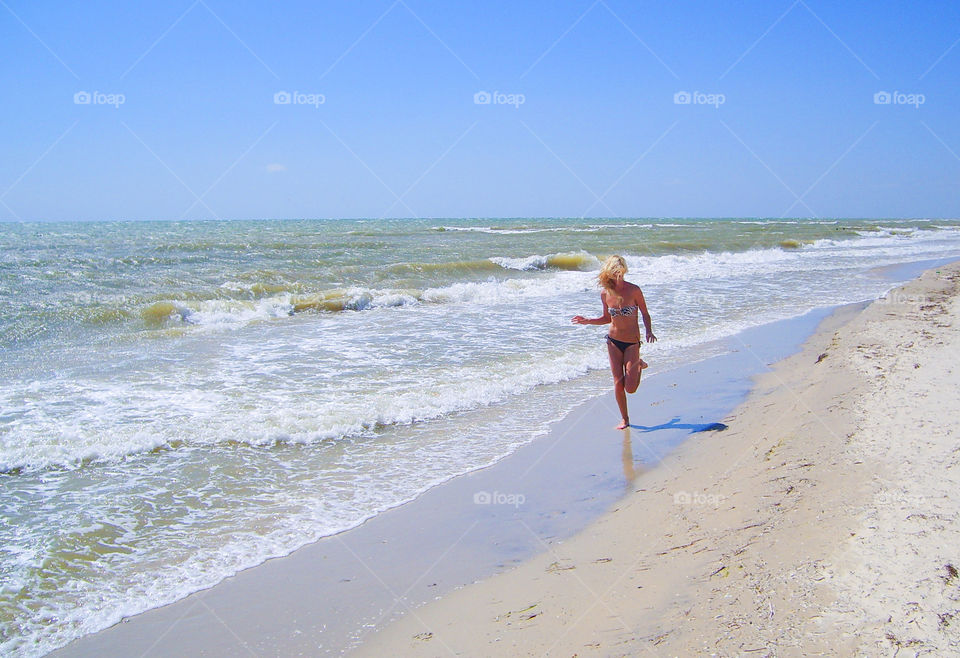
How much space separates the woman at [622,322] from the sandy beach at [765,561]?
0.95 meters

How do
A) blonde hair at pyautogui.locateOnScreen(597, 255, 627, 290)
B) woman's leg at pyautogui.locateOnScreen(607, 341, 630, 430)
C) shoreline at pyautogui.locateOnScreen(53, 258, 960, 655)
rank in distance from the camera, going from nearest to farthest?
shoreline at pyautogui.locateOnScreen(53, 258, 960, 655) → blonde hair at pyautogui.locateOnScreen(597, 255, 627, 290) → woman's leg at pyautogui.locateOnScreen(607, 341, 630, 430)

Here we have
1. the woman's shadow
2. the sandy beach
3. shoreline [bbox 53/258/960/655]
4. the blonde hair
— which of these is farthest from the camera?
the woman's shadow

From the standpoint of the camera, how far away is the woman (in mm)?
6020

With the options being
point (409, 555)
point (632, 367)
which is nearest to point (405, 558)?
point (409, 555)

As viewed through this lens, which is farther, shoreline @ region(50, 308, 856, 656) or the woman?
the woman

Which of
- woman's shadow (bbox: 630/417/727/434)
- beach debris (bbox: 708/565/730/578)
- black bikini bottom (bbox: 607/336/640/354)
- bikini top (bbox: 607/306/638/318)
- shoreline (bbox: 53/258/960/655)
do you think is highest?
bikini top (bbox: 607/306/638/318)

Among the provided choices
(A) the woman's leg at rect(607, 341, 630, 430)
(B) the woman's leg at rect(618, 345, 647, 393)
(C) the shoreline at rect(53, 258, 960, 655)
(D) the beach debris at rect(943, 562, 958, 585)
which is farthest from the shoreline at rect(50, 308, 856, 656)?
(D) the beach debris at rect(943, 562, 958, 585)

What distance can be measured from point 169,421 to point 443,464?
290 cm

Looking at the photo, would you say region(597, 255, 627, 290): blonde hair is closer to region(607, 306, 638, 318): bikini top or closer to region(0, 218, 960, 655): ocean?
region(607, 306, 638, 318): bikini top

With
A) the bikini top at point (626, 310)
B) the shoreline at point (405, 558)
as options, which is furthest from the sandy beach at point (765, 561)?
the bikini top at point (626, 310)

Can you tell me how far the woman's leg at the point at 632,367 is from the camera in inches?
239

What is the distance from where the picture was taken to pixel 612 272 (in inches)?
236

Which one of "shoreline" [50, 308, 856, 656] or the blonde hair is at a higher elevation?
the blonde hair

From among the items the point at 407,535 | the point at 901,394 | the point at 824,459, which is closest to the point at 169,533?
the point at 407,535
